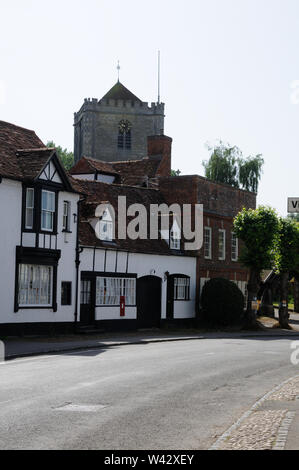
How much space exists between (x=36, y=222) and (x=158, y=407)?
18688 millimetres

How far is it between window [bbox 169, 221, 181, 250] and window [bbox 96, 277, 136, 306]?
4.48 metres

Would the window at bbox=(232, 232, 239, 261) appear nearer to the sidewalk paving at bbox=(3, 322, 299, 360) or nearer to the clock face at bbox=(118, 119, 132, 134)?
the sidewalk paving at bbox=(3, 322, 299, 360)

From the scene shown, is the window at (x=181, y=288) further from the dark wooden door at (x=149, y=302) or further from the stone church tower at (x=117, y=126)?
the stone church tower at (x=117, y=126)

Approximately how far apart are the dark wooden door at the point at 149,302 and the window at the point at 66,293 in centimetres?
590

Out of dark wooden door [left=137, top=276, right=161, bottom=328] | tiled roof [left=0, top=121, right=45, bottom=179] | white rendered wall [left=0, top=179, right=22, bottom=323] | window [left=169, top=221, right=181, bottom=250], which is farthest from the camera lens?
window [left=169, top=221, right=181, bottom=250]

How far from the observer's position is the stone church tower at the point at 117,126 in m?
85.9

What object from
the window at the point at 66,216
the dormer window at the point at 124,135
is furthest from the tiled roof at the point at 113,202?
the dormer window at the point at 124,135

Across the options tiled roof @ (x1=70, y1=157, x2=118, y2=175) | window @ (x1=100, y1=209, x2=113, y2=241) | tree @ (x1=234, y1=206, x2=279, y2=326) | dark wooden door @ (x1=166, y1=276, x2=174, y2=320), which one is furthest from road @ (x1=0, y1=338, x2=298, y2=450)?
tiled roof @ (x1=70, y1=157, x2=118, y2=175)

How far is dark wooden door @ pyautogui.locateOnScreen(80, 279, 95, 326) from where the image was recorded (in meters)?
33.7

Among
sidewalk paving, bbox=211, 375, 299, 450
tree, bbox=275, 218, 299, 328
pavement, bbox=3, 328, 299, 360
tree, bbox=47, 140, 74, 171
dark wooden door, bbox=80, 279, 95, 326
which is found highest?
tree, bbox=47, 140, 74, 171

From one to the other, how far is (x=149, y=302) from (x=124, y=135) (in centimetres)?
5102

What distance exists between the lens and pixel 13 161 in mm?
30156

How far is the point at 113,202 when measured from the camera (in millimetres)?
38469
